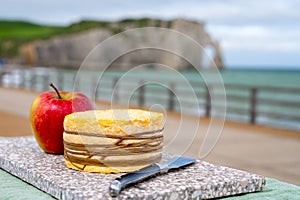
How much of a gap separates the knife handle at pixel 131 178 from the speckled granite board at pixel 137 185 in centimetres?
2

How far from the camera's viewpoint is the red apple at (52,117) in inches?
85.7

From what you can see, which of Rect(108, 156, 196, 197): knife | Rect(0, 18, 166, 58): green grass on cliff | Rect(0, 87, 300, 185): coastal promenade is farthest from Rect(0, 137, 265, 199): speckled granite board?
Rect(0, 18, 166, 58): green grass on cliff

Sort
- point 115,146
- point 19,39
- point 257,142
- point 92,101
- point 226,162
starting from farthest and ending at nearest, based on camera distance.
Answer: point 19,39
point 257,142
point 226,162
point 92,101
point 115,146

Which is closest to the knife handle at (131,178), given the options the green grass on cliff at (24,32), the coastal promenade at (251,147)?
the coastal promenade at (251,147)

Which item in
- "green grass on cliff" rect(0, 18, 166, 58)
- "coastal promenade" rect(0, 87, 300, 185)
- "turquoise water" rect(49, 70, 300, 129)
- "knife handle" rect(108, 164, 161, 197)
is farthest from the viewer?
"green grass on cliff" rect(0, 18, 166, 58)

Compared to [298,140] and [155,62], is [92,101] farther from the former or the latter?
[298,140]

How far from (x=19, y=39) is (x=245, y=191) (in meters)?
124

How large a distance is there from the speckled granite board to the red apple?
2.3 inches

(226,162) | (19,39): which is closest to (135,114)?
(226,162)

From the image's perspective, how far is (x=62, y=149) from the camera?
2213 mm

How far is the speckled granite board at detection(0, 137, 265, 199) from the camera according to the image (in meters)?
1.64

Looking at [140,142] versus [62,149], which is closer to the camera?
[140,142]

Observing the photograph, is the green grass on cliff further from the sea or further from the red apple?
the red apple

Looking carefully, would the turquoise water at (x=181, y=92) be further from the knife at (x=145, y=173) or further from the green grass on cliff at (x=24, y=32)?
the green grass on cliff at (x=24, y=32)
